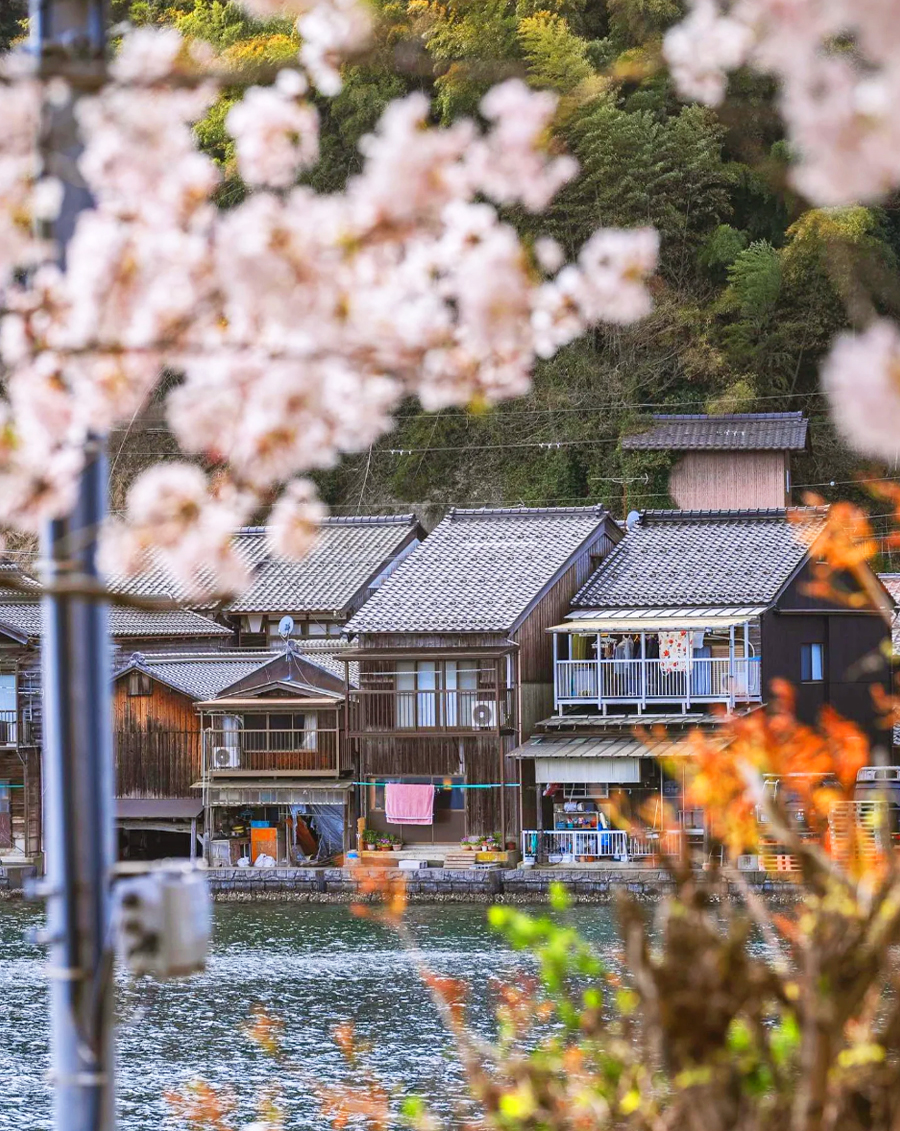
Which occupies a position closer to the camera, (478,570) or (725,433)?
(478,570)

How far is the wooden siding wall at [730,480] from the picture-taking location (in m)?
36.7

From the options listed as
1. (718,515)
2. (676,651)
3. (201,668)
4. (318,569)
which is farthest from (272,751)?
(718,515)

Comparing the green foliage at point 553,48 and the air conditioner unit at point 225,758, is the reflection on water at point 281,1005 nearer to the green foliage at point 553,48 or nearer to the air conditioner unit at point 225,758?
the air conditioner unit at point 225,758

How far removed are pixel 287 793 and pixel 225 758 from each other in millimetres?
1495

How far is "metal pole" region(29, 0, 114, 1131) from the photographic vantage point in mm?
3586

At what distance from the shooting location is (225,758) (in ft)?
98.8

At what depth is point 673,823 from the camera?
26.7m

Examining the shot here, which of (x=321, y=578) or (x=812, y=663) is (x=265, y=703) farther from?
(x=812, y=663)

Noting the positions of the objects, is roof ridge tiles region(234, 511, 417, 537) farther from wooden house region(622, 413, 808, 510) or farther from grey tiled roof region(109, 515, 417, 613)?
wooden house region(622, 413, 808, 510)

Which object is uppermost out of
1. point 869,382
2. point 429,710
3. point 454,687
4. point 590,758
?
point 869,382

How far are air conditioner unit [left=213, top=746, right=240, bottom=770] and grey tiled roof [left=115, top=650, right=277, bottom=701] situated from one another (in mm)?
1043

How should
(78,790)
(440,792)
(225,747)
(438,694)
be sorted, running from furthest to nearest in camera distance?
(225,747) < (438,694) < (440,792) < (78,790)

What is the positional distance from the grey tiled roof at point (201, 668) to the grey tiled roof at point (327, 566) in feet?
3.78

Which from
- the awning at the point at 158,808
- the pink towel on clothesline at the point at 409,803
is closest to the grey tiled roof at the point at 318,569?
the awning at the point at 158,808
